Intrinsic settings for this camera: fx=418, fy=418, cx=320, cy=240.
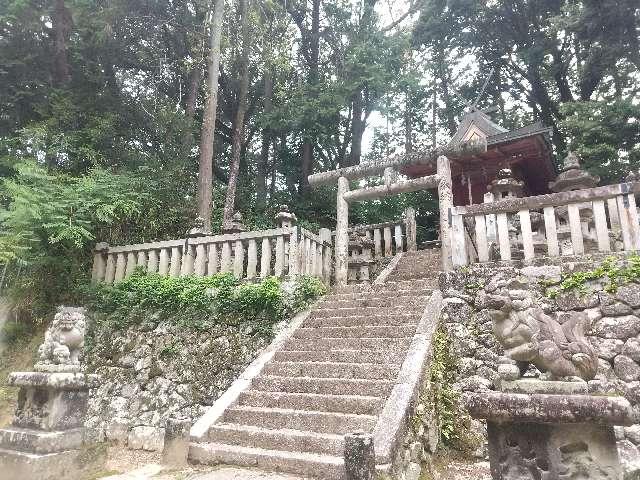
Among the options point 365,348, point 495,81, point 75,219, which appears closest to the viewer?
point 365,348

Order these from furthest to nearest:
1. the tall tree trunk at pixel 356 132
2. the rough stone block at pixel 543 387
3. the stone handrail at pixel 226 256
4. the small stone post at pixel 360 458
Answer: the tall tree trunk at pixel 356 132 < the stone handrail at pixel 226 256 < the small stone post at pixel 360 458 < the rough stone block at pixel 543 387

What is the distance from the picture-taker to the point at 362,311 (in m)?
7.15

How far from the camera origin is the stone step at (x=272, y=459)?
159 inches

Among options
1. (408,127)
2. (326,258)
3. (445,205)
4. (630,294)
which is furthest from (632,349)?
(408,127)

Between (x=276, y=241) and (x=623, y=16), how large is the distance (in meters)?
14.8

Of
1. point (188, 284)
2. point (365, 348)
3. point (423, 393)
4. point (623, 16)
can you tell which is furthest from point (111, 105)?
point (623, 16)

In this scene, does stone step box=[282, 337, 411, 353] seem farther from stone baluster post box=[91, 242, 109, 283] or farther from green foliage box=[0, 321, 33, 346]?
green foliage box=[0, 321, 33, 346]

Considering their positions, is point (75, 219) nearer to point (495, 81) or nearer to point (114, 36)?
point (114, 36)

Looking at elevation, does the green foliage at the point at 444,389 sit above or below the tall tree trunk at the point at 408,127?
below

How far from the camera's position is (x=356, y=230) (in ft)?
40.9

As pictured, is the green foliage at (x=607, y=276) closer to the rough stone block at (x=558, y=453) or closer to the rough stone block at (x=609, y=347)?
the rough stone block at (x=609, y=347)

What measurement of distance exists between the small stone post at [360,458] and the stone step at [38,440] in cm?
320

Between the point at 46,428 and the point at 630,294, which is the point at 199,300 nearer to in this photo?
the point at 46,428

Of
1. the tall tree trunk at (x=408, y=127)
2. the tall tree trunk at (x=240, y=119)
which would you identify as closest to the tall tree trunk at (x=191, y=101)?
the tall tree trunk at (x=240, y=119)
